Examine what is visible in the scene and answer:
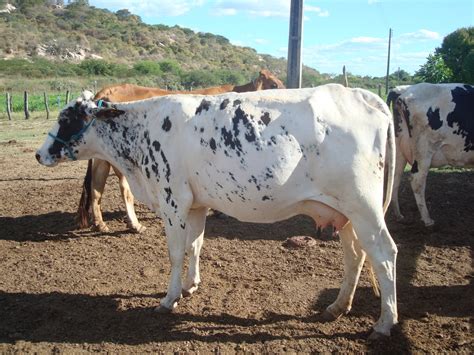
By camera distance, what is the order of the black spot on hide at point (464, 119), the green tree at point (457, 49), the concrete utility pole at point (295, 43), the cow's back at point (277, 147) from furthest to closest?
the green tree at point (457, 49) → the black spot on hide at point (464, 119) → the concrete utility pole at point (295, 43) → the cow's back at point (277, 147)

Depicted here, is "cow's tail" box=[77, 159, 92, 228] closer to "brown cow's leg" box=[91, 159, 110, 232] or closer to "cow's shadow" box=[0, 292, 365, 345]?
"brown cow's leg" box=[91, 159, 110, 232]

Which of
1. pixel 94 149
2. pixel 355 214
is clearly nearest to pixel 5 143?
pixel 94 149

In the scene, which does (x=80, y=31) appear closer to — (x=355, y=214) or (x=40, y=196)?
(x=40, y=196)

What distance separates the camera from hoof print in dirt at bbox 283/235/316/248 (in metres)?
7.02

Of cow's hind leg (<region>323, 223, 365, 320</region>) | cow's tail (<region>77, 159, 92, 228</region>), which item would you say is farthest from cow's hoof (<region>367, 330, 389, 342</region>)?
cow's tail (<region>77, 159, 92, 228</region>)

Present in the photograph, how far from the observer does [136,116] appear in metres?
5.37

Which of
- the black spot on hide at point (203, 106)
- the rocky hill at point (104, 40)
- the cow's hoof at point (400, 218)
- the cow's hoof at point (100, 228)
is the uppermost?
the rocky hill at point (104, 40)

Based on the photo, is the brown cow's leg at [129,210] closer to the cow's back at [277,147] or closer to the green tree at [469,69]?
the cow's back at [277,147]

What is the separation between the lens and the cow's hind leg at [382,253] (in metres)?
4.34

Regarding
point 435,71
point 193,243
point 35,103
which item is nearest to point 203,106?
point 193,243

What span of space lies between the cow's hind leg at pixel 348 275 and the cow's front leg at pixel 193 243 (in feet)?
5.21

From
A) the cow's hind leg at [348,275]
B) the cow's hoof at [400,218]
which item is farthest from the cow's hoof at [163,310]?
the cow's hoof at [400,218]

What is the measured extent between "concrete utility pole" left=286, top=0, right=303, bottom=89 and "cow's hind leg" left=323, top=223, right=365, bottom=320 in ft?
12.4

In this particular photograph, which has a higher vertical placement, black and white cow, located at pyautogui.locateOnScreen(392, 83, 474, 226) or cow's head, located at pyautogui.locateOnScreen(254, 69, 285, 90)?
cow's head, located at pyautogui.locateOnScreen(254, 69, 285, 90)
